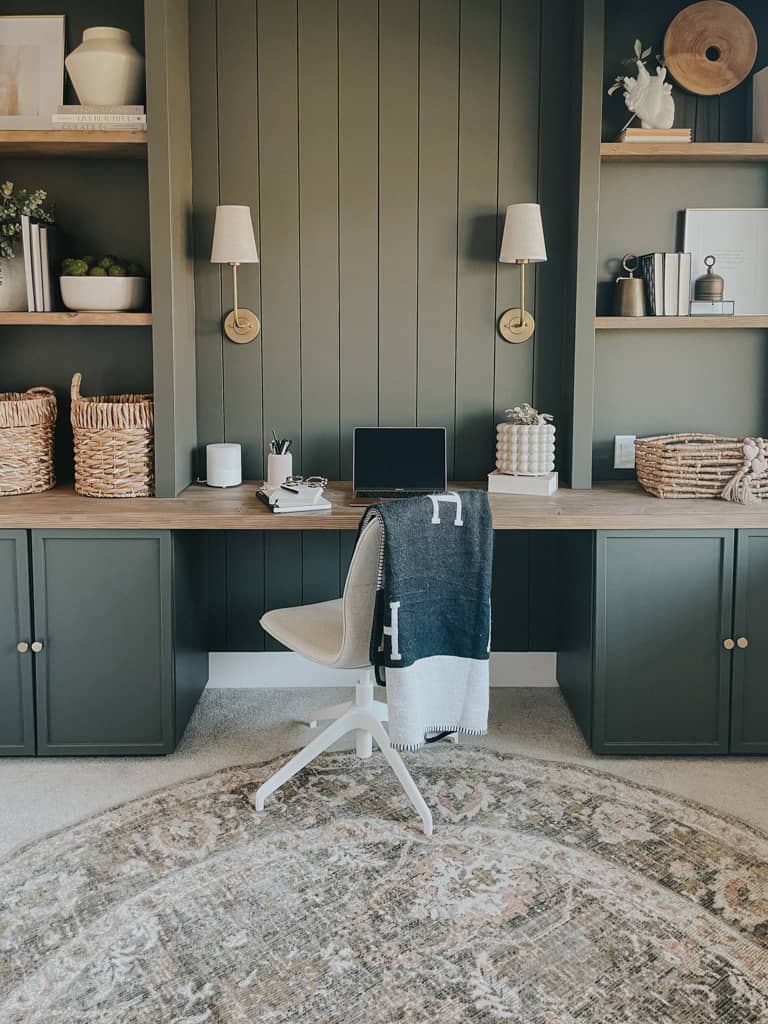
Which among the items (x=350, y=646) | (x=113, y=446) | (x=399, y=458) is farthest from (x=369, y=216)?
(x=350, y=646)

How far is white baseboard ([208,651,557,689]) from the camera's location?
3.78 metres

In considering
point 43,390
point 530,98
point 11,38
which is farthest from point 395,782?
point 11,38

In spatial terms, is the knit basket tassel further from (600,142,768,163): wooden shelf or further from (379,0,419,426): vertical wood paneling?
(379,0,419,426): vertical wood paneling

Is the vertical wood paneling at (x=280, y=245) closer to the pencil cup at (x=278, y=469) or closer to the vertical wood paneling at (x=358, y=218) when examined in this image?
the vertical wood paneling at (x=358, y=218)

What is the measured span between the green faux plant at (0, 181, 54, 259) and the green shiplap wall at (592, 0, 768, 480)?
1.87 m

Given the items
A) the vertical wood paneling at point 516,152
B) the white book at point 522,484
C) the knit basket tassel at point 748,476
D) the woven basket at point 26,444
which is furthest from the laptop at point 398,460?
the woven basket at point 26,444

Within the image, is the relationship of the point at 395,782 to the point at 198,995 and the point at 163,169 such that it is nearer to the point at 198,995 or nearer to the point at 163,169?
the point at 198,995

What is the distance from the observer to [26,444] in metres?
3.28

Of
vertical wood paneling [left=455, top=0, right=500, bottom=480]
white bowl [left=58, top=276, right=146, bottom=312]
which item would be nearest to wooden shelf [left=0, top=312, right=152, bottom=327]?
white bowl [left=58, top=276, right=146, bottom=312]

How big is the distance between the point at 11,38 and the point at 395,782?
2676 mm

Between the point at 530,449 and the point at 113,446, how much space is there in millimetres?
1341

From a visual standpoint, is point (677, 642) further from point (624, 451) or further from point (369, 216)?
point (369, 216)

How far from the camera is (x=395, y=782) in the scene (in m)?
2.98

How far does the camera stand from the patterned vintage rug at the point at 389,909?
2.05m
